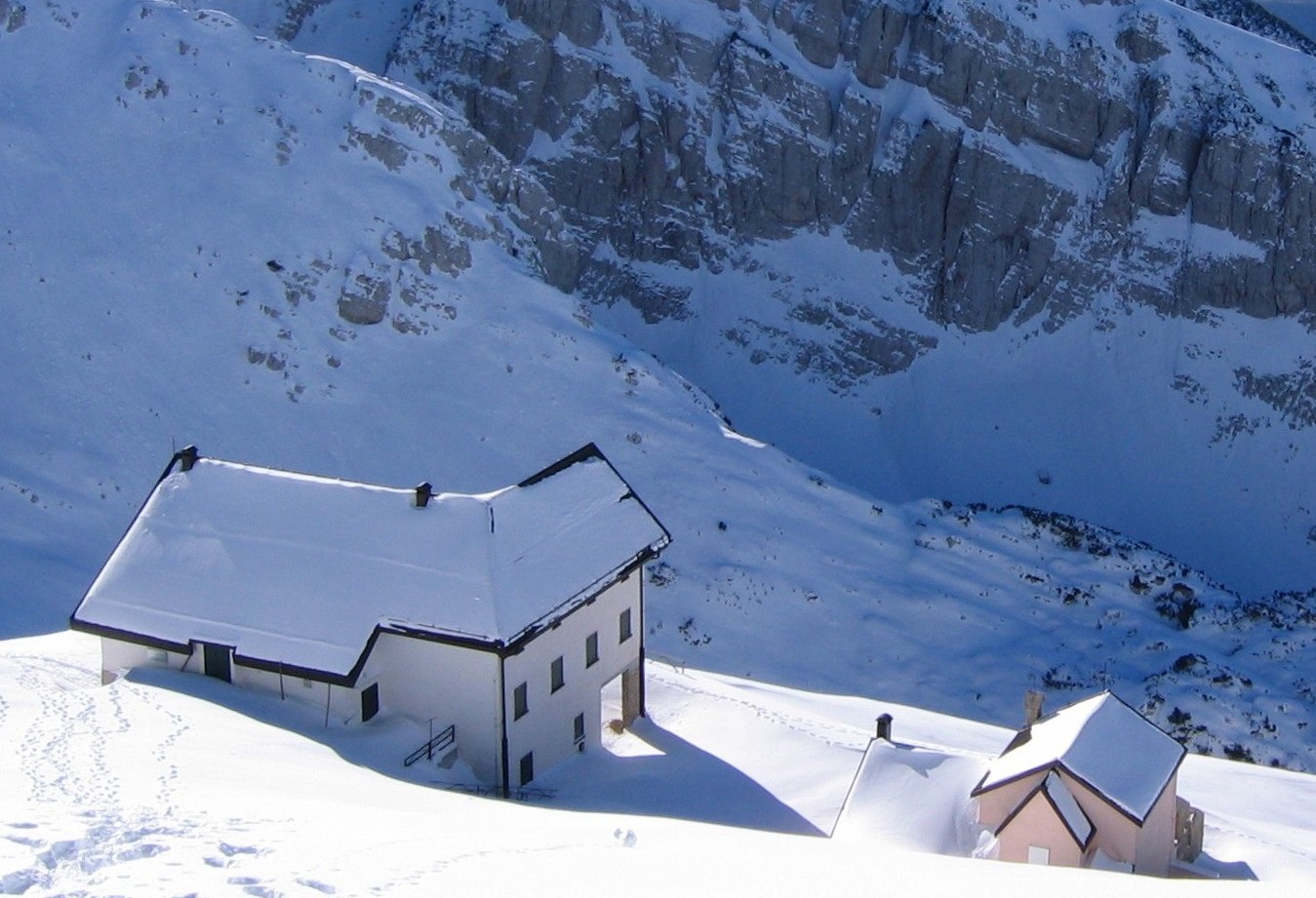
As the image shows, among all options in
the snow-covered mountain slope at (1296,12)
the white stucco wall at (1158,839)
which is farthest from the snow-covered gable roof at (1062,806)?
the snow-covered mountain slope at (1296,12)

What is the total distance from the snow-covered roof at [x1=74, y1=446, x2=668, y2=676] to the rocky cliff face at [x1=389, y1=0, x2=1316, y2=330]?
40.3 metres

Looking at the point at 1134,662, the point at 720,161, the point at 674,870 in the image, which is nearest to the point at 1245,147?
the point at 720,161

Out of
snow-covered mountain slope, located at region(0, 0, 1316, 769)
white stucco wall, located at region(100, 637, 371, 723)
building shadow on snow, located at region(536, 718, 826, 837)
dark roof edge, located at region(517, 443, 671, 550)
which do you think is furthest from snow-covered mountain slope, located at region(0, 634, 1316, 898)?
snow-covered mountain slope, located at region(0, 0, 1316, 769)

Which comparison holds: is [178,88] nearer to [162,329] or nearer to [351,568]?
[162,329]

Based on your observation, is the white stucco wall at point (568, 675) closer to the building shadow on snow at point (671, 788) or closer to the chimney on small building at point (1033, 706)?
the building shadow on snow at point (671, 788)

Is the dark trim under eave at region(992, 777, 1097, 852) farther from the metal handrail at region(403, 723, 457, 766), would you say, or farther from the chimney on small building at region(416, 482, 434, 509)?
the chimney on small building at region(416, 482, 434, 509)

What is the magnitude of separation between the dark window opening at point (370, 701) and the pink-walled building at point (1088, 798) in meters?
10.8

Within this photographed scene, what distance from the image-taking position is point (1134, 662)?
4625cm

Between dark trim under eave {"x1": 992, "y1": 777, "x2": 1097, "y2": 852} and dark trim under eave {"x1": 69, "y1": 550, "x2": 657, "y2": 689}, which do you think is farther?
dark trim under eave {"x1": 69, "y1": 550, "x2": 657, "y2": 689}

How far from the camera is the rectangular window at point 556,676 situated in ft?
96.6

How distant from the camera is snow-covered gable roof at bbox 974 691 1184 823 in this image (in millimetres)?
25766

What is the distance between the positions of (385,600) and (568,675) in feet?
13.4

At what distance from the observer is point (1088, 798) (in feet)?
84.6

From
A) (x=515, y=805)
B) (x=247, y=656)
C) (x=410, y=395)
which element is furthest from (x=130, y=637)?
(x=410, y=395)
